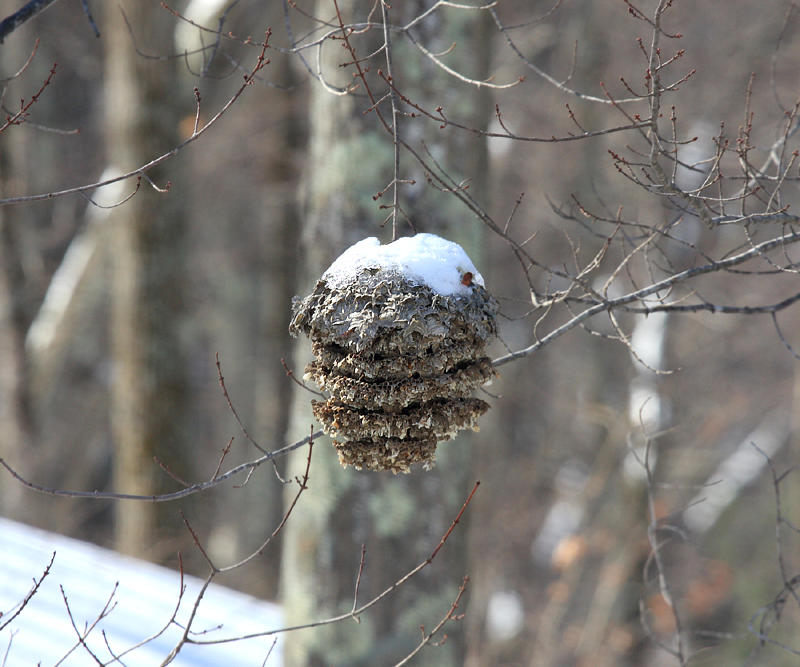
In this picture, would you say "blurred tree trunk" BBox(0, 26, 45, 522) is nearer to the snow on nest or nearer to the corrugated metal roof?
the corrugated metal roof

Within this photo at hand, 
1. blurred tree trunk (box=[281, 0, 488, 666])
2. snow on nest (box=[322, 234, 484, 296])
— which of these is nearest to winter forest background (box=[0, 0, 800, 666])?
blurred tree trunk (box=[281, 0, 488, 666])

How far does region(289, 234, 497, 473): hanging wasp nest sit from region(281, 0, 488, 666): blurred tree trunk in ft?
5.03

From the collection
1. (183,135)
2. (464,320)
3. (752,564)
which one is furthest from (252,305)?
(464,320)

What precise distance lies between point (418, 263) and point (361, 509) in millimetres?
1929

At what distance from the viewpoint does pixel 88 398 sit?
453 inches

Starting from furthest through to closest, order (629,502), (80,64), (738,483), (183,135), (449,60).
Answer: (738,483) → (80,64) → (629,502) → (183,135) → (449,60)

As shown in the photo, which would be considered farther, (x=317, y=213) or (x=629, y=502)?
(x=629, y=502)

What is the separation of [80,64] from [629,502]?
7370 mm

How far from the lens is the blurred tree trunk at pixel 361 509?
3.63 m

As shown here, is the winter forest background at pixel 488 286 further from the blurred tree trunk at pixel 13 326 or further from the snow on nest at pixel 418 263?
the snow on nest at pixel 418 263

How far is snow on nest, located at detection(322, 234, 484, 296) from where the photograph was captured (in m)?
2.03

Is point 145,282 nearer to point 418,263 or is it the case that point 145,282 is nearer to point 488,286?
point 488,286

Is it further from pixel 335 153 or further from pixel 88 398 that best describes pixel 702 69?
pixel 88 398

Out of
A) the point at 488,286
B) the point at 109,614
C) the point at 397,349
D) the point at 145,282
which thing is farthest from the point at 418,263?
the point at 145,282
